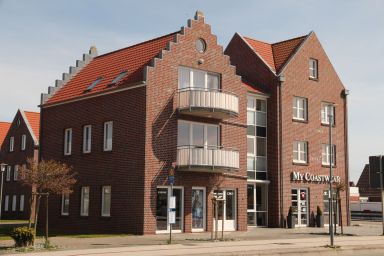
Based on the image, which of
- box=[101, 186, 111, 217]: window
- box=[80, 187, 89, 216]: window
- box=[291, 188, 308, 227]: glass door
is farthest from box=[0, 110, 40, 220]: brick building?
box=[291, 188, 308, 227]: glass door

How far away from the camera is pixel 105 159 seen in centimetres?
2964

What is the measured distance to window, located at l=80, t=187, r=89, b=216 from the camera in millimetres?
30641

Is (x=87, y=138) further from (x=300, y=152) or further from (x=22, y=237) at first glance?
(x=300, y=152)

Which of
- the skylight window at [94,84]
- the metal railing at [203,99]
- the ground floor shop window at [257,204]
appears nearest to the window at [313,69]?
the ground floor shop window at [257,204]

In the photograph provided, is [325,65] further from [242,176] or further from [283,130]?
[242,176]

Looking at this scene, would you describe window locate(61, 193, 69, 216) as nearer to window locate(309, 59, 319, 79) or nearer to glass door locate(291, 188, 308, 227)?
glass door locate(291, 188, 308, 227)

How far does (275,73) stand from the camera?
36.5 m

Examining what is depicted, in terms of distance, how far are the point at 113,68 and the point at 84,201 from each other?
7425 millimetres

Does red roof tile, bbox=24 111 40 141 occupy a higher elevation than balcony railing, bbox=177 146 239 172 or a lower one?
higher

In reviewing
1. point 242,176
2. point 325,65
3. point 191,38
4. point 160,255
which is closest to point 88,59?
point 191,38

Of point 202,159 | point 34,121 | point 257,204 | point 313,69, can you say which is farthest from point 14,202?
point 202,159

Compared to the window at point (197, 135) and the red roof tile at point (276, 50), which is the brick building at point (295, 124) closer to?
the red roof tile at point (276, 50)

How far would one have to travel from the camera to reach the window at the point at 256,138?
35.1 meters

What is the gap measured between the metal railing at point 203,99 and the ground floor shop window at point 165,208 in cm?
413
